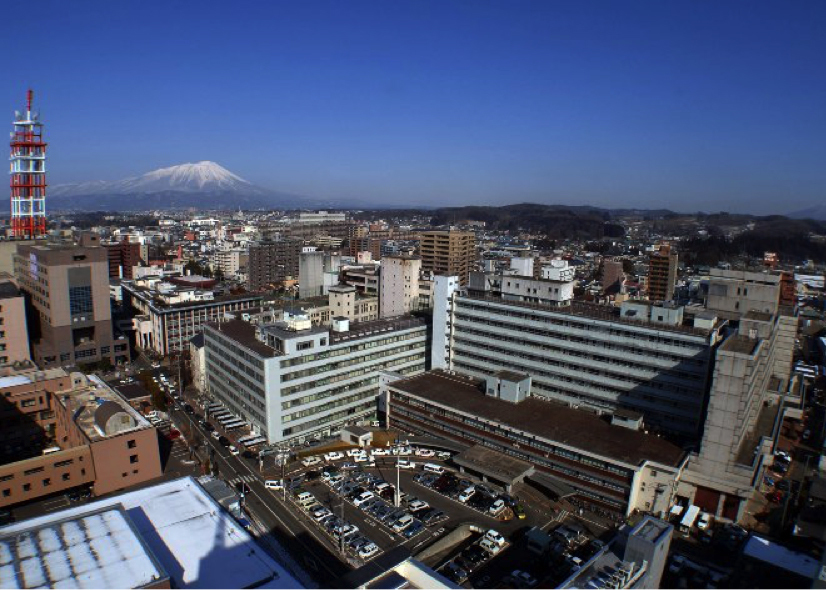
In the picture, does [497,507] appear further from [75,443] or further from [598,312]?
[75,443]

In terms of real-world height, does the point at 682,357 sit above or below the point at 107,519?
above

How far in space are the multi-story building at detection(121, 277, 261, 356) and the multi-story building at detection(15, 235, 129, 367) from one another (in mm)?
3234

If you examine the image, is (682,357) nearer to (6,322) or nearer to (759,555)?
(759,555)

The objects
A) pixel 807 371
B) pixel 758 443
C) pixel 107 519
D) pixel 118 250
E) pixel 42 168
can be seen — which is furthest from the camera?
pixel 118 250

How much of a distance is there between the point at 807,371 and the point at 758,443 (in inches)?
954

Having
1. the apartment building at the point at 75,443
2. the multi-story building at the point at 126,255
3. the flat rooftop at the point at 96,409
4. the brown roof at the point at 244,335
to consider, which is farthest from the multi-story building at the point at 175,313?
the multi-story building at the point at 126,255

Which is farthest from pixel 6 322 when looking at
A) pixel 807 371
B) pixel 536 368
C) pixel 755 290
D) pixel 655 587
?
pixel 807 371

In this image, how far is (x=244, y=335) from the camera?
1231 inches

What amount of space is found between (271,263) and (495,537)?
5876cm

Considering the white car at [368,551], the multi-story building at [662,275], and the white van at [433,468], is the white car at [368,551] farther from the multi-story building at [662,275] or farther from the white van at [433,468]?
the multi-story building at [662,275]

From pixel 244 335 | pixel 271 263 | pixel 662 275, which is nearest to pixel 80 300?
pixel 244 335

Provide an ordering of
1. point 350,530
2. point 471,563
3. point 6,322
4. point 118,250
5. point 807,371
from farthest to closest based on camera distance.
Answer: point 118,250 < point 807,371 < point 6,322 < point 350,530 < point 471,563

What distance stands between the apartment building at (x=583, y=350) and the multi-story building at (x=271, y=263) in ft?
142

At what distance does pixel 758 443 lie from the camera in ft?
83.8
